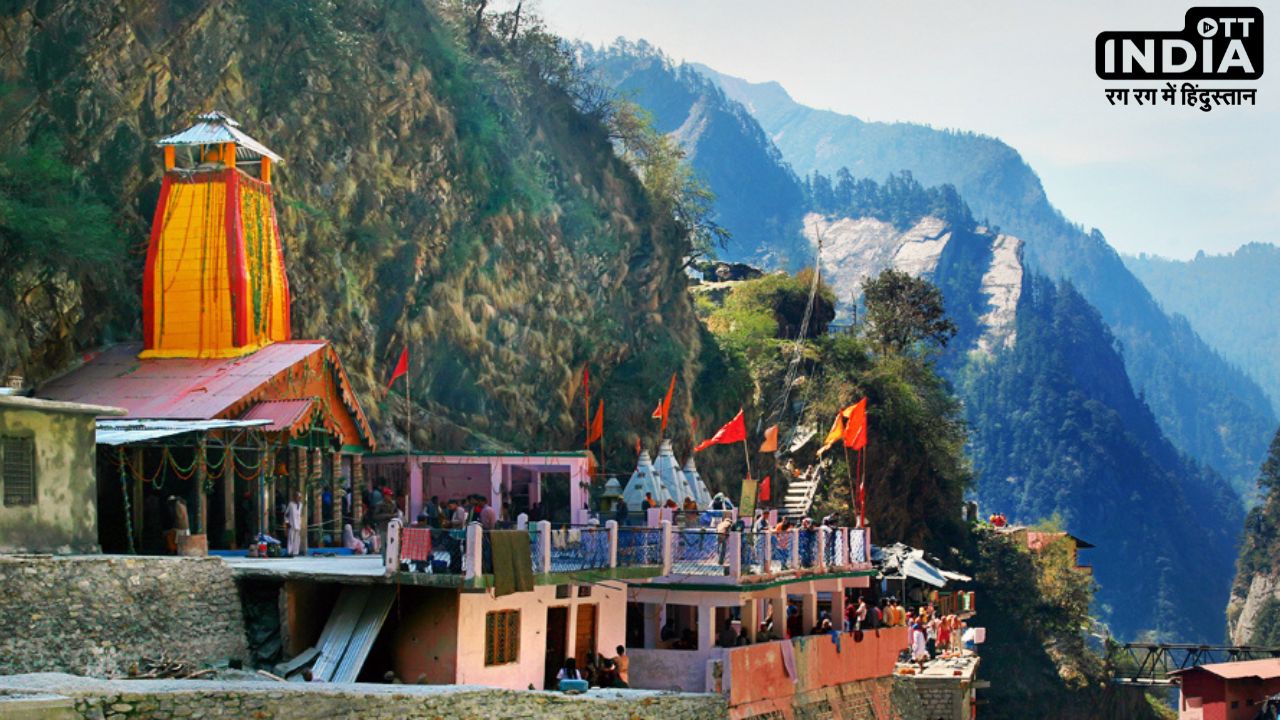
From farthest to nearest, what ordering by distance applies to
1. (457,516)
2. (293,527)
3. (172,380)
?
(457,516) → (172,380) → (293,527)

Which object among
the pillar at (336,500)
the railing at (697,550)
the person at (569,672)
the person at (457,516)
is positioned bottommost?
the person at (569,672)

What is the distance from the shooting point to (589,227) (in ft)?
178

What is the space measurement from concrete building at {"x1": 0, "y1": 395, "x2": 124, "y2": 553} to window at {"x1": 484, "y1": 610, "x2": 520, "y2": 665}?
18.8 feet

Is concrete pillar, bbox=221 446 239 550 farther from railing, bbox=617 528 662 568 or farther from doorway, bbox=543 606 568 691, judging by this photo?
railing, bbox=617 528 662 568

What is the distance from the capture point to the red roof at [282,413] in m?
28.4

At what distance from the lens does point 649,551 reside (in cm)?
2869

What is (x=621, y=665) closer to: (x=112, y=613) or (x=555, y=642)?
(x=555, y=642)

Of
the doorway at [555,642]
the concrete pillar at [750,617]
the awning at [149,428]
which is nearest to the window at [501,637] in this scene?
the doorway at [555,642]

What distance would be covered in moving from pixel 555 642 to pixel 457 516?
19.8 feet

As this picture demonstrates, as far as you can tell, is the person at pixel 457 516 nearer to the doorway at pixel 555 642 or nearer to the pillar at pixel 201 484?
the doorway at pixel 555 642

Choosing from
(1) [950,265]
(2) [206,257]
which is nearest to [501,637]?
(2) [206,257]

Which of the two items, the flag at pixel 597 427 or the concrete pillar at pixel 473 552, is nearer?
the concrete pillar at pixel 473 552

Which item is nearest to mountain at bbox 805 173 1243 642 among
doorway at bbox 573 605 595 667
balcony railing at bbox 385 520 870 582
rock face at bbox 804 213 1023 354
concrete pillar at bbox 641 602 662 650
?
rock face at bbox 804 213 1023 354

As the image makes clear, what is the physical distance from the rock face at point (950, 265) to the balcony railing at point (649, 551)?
13959 cm
